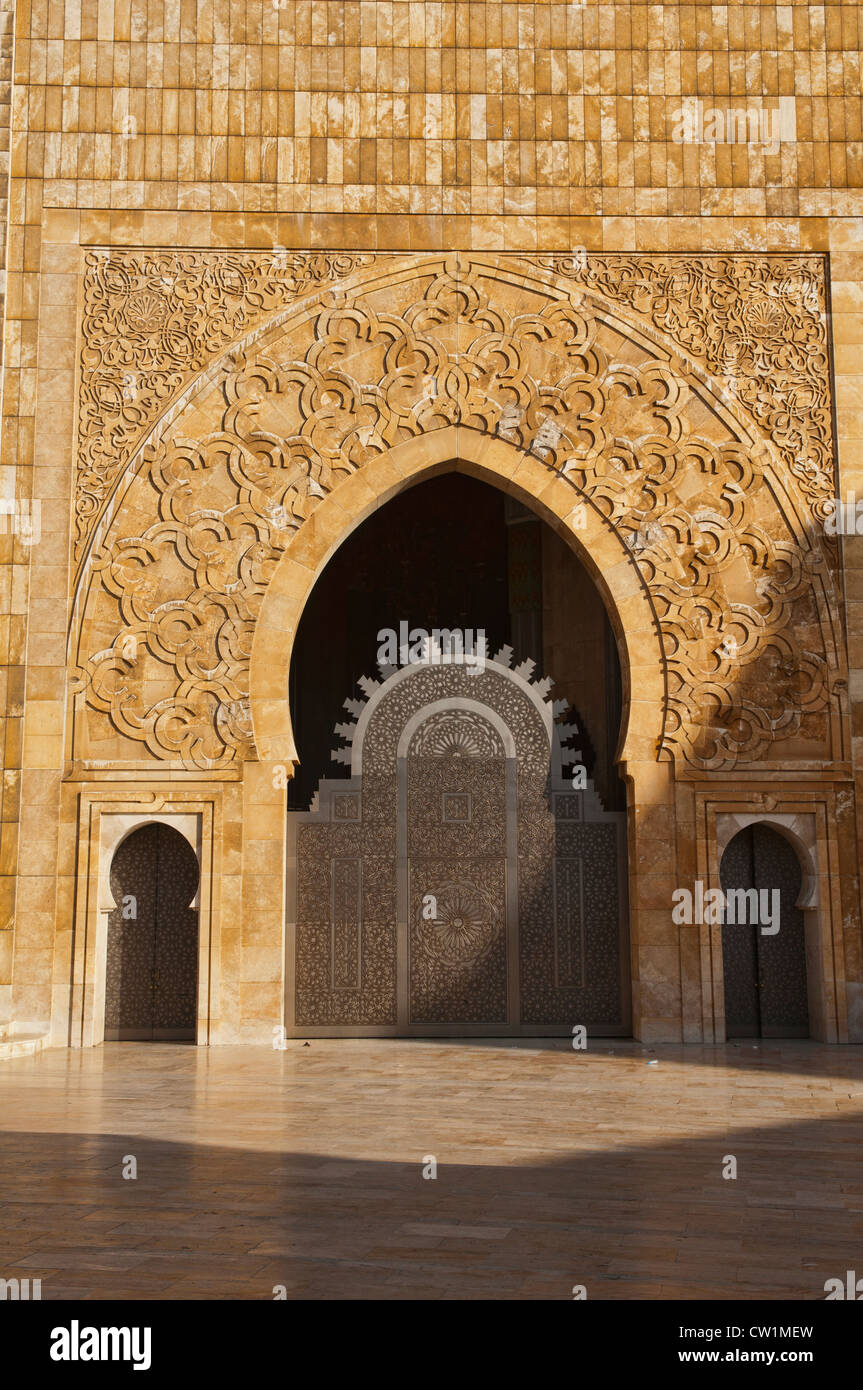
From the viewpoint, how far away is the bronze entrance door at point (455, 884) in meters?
9.53

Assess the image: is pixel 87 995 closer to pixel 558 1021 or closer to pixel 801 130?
pixel 558 1021

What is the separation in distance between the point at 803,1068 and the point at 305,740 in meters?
6.65

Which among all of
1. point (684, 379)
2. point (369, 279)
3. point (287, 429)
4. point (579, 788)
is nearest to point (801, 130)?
point (684, 379)

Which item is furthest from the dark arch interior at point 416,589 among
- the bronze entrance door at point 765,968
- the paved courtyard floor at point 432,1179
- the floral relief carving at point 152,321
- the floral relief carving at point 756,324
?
the paved courtyard floor at point 432,1179

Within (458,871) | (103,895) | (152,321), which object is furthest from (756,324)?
(103,895)

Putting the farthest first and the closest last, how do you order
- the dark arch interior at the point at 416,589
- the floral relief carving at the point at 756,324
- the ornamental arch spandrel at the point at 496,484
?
1. the dark arch interior at the point at 416,589
2. the floral relief carving at the point at 756,324
3. the ornamental arch spandrel at the point at 496,484

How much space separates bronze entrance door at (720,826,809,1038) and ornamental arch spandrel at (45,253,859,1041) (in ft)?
1.18

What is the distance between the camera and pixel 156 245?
31.5 ft

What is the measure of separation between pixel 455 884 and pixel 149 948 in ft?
7.20

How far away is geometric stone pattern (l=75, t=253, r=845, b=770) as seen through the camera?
918 cm

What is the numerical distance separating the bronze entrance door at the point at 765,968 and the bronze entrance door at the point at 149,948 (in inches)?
146

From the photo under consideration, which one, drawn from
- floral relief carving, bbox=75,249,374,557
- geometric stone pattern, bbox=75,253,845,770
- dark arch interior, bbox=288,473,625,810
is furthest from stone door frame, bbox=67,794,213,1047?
dark arch interior, bbox=288,473,625,810

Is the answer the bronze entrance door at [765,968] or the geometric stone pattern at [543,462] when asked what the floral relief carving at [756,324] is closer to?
the geometric stone pattern at [543,462]

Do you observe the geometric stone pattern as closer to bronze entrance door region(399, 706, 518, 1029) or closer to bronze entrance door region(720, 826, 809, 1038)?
bronze entrance door region(720, 826, 809, 1038)
